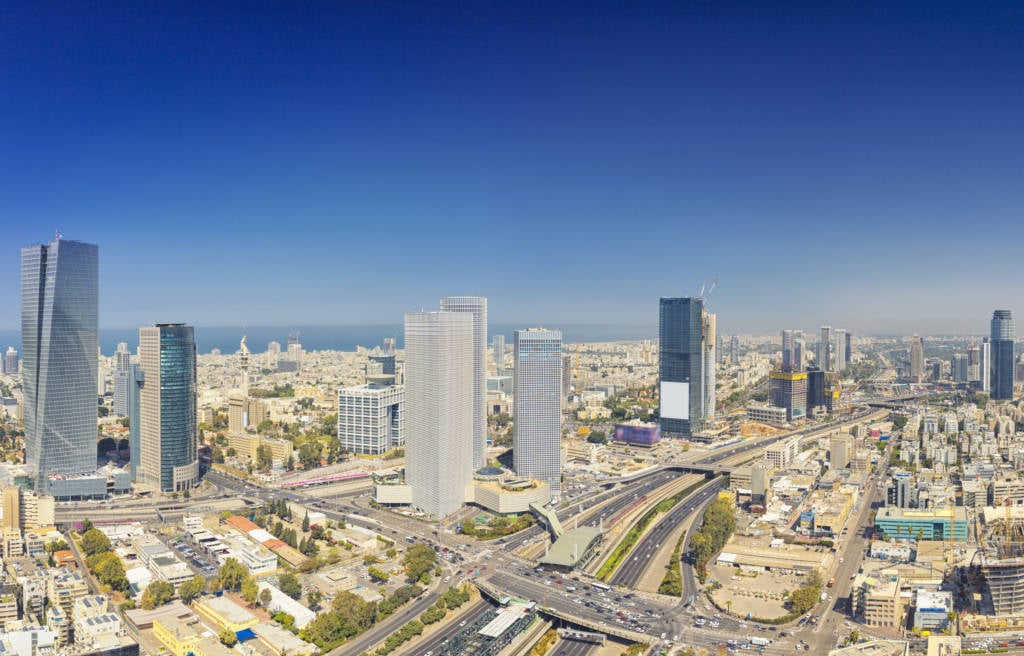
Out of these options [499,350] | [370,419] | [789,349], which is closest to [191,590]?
[370,419]

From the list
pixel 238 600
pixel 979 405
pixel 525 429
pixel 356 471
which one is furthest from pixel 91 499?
pixel 979 405

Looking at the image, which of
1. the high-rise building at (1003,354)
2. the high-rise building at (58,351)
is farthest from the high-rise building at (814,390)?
the high-rise building at (58,351)

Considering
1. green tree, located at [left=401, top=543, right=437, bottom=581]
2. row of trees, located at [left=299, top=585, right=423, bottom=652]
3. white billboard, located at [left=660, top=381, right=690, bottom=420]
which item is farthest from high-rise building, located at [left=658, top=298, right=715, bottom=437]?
row of trees, located at [left=299, top=585, right=423, bottom=652]

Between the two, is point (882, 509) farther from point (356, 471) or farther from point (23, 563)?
point (23, 563)

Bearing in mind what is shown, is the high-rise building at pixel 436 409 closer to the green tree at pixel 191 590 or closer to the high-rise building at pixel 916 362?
the green tree at pixel 191 590

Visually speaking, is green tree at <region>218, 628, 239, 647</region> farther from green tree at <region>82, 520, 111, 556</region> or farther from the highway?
the highway

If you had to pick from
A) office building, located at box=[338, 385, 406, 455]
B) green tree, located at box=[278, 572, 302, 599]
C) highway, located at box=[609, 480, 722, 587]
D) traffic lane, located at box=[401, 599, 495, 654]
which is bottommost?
traffic lane, located at box=[401, 599, 495, 654]

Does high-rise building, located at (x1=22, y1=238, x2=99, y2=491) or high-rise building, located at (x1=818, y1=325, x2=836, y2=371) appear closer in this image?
high-rise building, located at (x1=22, y1=238, x2=99, y2=491)
